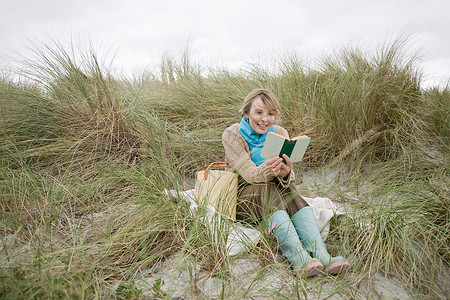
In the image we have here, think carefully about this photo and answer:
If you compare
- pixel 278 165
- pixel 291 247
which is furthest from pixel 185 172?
pixel 291 247

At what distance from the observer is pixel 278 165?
2.30m

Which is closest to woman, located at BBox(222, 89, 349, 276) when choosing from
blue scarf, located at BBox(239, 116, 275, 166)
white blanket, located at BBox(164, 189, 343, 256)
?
blue scarf, located at BBox(239, 116, 275, 166)

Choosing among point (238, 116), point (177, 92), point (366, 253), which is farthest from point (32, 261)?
point (177, 92)

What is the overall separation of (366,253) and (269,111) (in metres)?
1.26

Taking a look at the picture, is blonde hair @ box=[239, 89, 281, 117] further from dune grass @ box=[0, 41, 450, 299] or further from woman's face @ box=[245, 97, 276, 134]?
dune grass @ box=[0, 41, 450, 299]

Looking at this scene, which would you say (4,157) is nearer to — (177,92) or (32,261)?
(32,261)

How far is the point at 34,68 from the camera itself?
3639mm

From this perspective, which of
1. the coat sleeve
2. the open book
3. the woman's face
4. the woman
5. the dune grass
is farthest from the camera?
the woman's face

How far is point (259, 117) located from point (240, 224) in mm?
861

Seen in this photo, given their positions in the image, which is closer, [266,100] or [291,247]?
[291,247]

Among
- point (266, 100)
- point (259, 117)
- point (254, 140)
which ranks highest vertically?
point (266, 100)

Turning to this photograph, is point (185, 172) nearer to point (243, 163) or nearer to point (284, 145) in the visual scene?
point (243, 163)

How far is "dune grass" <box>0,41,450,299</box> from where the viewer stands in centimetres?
184

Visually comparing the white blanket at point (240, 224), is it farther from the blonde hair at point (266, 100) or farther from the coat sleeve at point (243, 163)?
the blonde hair at point (266, 100)
